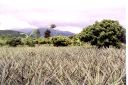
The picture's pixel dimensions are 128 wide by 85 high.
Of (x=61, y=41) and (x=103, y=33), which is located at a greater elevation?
(x=103, y=33)

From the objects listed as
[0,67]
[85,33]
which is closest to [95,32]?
[85,33]

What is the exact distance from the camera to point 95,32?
55.4ft

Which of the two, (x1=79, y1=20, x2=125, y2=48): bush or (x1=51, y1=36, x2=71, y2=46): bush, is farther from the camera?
(x1=51, y1=36, x2=71, y2=46): bush

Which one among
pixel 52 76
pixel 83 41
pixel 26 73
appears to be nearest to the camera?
pixel 52 76

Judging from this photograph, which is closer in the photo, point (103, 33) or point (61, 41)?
point (103, 33)

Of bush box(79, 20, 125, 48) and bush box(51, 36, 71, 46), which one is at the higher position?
bush box(79, 20, 125, 48)

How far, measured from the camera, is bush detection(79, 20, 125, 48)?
16.2 meters

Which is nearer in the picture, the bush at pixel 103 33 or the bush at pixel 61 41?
the bush at pixel 103 33

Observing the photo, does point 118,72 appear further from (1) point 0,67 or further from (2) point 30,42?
(2) point 30,42

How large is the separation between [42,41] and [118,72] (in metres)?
17.8

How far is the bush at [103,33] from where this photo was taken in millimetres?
→ 16217

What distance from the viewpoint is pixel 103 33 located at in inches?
646

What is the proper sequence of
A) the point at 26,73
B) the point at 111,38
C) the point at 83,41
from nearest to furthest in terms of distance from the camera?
the point at 26,73
the point at 111,38
the point at 83,41

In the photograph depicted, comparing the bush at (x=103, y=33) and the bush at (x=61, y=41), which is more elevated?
the bush at (x=103, y=33)
